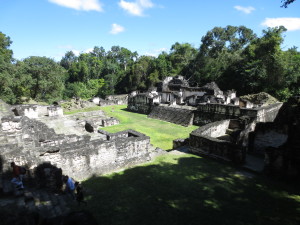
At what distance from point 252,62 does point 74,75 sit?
4923 centimetres

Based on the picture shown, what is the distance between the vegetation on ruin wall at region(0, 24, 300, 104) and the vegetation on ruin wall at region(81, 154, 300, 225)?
78.5ft

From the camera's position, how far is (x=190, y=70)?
4769cm

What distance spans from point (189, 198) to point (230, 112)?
1393 centimetres

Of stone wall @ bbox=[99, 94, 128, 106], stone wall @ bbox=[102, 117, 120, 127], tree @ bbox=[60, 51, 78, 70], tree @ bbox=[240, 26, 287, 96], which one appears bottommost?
stone wall @ bbox=[102, 117, 120, 127]

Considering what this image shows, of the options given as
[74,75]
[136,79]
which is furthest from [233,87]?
[74,75]

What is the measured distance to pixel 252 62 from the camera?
29.9 m

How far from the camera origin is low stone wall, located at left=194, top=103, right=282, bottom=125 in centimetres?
1678

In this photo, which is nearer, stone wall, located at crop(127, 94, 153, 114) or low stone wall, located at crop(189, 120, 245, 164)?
low stone wall, located at crop(189, 120, 245, 164)

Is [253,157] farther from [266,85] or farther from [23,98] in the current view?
[23,98]

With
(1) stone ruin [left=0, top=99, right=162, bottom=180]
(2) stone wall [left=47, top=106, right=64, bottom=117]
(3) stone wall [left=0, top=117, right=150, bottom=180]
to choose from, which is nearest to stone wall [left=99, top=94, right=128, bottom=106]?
(2) stone wall [left=47, top=106, right=64, bottom=117]

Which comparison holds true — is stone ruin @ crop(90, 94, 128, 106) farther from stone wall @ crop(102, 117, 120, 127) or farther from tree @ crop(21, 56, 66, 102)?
stone wall @ crop(102, 117, 120, 127)

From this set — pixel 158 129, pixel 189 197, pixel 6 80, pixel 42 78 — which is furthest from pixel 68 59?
pixel 189 197

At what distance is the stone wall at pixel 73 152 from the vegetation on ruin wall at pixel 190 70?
19.7 metres

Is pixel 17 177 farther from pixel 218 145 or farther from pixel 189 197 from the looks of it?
pixel 218 145
